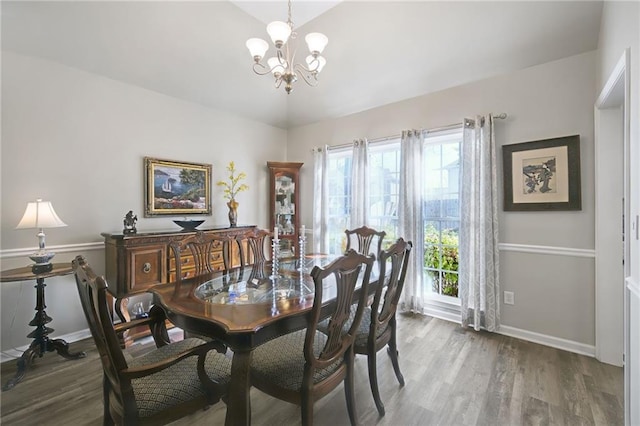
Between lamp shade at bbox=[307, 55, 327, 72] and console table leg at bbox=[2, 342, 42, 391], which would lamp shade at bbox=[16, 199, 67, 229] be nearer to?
console table leg at bbox=[2, 342, 42, 391]

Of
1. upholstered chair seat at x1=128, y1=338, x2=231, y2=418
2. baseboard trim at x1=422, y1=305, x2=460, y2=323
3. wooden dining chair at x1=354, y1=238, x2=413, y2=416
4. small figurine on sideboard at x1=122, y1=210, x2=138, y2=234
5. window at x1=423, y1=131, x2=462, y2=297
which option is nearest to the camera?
upholstered chair seat at x1=128, y1=338, x2=231, y2=418

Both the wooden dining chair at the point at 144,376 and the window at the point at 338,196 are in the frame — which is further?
the window at the point at 338,196

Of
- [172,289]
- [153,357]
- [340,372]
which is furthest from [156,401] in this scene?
[340,372]

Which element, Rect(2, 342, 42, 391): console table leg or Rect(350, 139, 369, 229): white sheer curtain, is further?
Rect(350, 139, 369, 229): white sheer curtain

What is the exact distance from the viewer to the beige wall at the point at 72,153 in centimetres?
258

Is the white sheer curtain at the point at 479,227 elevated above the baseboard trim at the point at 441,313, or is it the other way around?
the white sheer curtain at the point at 479,227

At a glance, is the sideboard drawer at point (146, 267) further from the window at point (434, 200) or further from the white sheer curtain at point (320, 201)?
the window at point (434, 200)

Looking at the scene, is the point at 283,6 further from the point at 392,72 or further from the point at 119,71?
the point at 119,71

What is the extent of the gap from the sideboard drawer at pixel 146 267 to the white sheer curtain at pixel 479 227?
3.35 metres

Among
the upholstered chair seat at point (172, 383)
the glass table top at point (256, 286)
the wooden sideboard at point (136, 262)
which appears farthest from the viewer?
the wooden sideboard at point (136, 262)

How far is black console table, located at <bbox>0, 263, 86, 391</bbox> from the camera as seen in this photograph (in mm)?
2309

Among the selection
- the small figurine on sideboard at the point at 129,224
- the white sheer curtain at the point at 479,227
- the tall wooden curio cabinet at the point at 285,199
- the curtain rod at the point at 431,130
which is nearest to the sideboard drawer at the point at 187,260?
the small figurine on sideboard at the point at 129,224

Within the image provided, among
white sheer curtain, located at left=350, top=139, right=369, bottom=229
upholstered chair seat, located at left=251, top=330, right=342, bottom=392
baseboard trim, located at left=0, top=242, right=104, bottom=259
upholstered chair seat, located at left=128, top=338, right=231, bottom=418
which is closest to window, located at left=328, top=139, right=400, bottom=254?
white sheer curtain, located at left=350, top=139, right=369, bottom=229

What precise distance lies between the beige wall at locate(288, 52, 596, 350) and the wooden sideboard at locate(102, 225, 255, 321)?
2.99m
